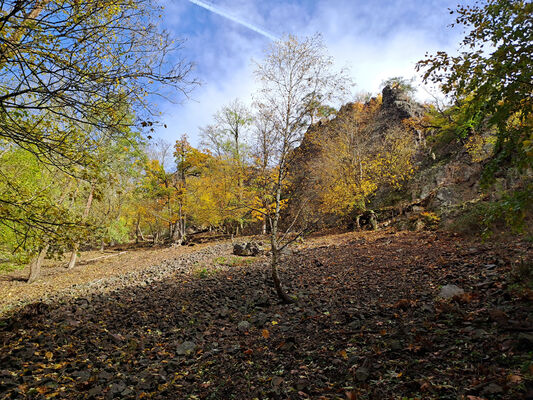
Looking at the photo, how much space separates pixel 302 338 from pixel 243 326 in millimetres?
1580

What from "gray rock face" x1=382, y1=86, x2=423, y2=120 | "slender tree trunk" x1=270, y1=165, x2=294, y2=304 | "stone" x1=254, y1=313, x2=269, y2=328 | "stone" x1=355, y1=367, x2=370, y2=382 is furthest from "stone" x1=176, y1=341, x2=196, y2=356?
"gray rock face" x1=382, y1=86, x2=423, y2=120

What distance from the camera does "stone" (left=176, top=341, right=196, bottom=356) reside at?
4.97m

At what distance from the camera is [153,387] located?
13.0 feet

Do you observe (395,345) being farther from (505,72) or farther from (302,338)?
(505,72)

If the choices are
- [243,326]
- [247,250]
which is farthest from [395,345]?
[247,250]

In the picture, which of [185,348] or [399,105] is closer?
[185,348]

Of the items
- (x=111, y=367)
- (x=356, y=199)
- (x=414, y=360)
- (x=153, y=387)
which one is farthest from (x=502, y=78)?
(x=356, y=199)

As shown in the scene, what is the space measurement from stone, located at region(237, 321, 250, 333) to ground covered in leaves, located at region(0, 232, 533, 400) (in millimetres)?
36

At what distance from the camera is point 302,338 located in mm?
4961

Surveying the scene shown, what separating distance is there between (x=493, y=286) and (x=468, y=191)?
445 inches

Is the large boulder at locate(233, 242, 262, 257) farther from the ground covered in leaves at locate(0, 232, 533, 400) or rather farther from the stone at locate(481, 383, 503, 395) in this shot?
the stone at locate(481, 383, 503, 395)

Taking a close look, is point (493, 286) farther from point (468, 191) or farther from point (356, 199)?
point (356, 199)

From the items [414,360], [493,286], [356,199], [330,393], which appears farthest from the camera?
[356,199]

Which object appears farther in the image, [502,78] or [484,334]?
[484,334]
